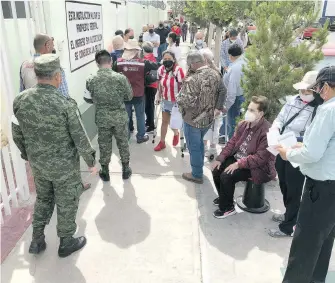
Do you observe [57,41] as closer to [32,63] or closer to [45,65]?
[32,63]

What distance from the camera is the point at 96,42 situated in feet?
19.7

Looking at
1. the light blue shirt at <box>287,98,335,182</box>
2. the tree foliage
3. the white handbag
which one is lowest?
the white handbag

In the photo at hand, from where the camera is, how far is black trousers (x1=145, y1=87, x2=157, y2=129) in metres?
5.73

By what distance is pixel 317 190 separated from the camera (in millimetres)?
2199

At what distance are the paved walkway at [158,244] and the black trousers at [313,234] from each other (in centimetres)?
33

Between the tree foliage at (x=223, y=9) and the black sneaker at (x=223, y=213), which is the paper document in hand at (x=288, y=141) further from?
the tree foliage at (x=223, y=9)

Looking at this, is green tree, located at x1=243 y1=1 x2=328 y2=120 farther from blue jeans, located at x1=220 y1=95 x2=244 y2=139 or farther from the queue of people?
blue jeans, located at x1=220 y1=95 x2=244 y2=139

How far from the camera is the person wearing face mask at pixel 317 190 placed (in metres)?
2.02

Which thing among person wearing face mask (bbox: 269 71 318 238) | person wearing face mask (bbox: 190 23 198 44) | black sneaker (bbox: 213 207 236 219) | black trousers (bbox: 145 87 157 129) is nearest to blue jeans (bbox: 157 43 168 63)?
black trousers (bbox: 145 87 157 129)

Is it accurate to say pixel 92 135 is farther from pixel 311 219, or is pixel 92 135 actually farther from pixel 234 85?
pixel 311 219

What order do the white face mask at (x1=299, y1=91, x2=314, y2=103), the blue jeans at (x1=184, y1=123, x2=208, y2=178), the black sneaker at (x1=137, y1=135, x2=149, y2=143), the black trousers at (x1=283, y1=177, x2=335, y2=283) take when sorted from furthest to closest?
the black sneaker at (x1=137, y1=135, x2=149, y2=143) < the blue jeans at (x1=184, y1=123, x2=208, y2=178) < the white face mask at (x1=299, y1=91, x2=314, y2=103) < the black trousers at (x1=283, y1=177, x2=335, y2=283)

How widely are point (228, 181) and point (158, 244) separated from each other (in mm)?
991

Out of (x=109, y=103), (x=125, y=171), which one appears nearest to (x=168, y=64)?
(x=109, y=103)

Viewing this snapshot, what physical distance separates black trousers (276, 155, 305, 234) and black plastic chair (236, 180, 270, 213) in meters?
0.41
